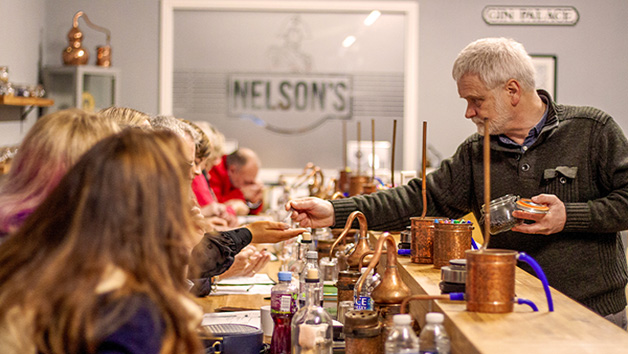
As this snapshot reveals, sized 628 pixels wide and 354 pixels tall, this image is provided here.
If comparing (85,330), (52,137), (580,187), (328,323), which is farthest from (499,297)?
(580,187)

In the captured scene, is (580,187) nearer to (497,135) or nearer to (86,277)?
(497,135)

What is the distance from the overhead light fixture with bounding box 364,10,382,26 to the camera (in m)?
6.52

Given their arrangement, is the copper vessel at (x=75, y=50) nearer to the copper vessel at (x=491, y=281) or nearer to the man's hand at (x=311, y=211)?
the man's hand at (x=311, y=211)

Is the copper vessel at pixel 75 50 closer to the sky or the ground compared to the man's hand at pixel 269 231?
closer to the sky

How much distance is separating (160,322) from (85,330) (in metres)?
0.11

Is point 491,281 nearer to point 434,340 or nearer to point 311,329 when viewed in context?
point 434,340

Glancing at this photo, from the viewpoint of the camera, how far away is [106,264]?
104 cm

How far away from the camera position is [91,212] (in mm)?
1062

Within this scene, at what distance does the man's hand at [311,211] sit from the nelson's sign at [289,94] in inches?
172

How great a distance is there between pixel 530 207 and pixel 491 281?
0.72 metres

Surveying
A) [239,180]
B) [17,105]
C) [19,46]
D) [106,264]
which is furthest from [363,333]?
[19,46]

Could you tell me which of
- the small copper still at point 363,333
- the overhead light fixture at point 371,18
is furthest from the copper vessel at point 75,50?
the small copper still at point 363,333

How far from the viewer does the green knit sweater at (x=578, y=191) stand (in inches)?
85.0

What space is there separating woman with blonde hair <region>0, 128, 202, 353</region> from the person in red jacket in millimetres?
4349
